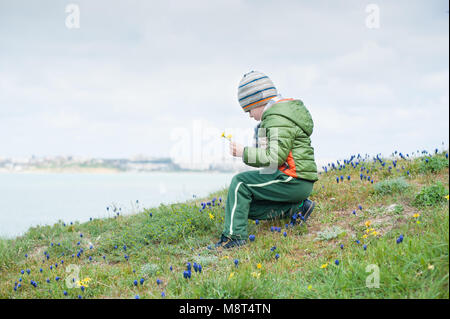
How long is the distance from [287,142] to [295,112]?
478mm

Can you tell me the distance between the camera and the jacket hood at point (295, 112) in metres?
4.79

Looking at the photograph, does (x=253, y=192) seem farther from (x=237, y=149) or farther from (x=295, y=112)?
(x=295, y=112)

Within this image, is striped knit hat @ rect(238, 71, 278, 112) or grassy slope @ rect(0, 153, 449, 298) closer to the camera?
grassy slope @ rect(0, 153, 449, 298)

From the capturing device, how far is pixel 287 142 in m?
4.69

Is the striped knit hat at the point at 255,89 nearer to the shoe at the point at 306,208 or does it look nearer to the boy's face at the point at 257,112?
the boy's face at the point at 257,112

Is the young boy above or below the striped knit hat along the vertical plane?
below

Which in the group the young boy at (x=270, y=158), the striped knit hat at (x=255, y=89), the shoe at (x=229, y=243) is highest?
the striped knit hat at (x=255, y=89)

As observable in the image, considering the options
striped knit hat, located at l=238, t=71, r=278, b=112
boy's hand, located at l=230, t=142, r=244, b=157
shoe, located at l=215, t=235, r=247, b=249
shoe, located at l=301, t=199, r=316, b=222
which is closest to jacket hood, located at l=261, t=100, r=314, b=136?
striped knit hat, located at l=238, t=71, r=278, b=112

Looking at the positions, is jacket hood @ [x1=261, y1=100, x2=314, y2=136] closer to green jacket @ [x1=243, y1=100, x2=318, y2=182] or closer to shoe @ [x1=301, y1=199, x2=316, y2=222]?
green jacket @ [x1=243, y1=100, x2=318, y2=182]

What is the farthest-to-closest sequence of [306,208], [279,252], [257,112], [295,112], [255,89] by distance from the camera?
1. [306,208]
2. [257,112]
3. [255,89]
4. [295,112]
5. [279,252]

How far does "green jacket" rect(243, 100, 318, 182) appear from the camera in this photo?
4664 mm

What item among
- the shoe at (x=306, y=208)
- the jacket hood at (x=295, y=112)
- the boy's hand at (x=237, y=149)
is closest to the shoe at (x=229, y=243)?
the shoe at (x=306, y=208)

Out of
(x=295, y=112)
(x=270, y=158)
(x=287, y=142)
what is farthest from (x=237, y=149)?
(x=295, y=112)
